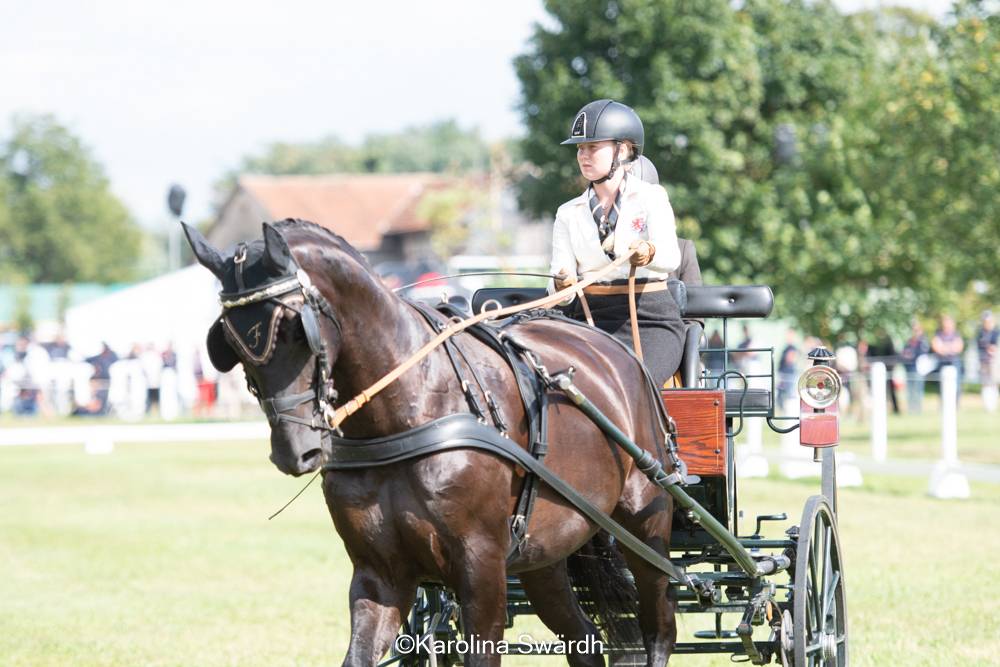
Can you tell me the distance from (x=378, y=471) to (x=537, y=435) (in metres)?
0.72

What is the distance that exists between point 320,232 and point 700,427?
90.9 inches

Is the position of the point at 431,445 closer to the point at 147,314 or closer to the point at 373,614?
the point at 373,614

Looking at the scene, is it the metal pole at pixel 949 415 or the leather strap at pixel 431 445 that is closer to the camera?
the leather strap at pixel 431 445

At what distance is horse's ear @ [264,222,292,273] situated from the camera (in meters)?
4.47

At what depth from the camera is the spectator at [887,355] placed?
29.2 m

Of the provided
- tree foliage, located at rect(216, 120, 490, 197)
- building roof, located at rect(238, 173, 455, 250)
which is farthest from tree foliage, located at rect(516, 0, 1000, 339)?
tree foliage, located at rect(216, 120, 490, 197)

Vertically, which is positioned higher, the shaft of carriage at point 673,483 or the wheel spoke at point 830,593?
the shaft of carriage at point 673,483

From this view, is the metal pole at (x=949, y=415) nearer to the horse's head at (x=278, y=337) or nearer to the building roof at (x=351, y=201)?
the horse's head at (x=278, y=337)

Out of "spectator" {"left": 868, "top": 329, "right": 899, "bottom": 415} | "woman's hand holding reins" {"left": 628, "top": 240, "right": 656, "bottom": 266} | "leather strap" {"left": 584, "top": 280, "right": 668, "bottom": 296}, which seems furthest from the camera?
"spectator" {"left": 868, "top": 329, "right": 899, "bottom": 415}

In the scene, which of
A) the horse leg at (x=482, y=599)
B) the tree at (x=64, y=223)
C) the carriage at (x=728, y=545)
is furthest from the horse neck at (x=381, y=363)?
the tree at (x=64, y=223)

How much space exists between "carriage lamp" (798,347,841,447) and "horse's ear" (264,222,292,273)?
3.16m

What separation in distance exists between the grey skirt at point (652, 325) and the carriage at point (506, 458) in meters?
0.13

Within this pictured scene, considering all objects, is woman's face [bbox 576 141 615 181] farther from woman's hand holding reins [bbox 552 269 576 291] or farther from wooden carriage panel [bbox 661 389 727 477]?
wooden carriage panel [bbox 661 389 727 477]

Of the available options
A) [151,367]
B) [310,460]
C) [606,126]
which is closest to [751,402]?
[606,126]
